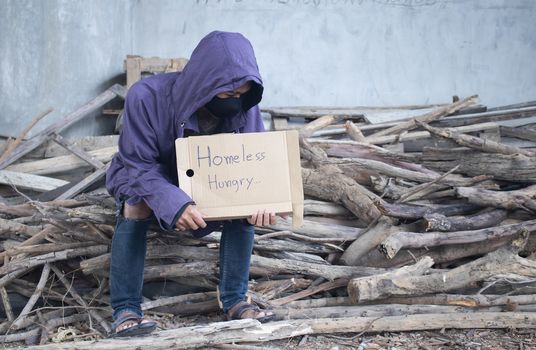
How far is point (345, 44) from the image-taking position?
7.09 metres

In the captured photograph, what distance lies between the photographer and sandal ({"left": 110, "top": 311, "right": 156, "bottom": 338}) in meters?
3.41

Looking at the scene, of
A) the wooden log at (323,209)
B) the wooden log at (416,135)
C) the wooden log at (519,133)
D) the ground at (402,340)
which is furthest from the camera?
the wooden log at (519,133)

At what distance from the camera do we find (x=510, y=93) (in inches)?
295

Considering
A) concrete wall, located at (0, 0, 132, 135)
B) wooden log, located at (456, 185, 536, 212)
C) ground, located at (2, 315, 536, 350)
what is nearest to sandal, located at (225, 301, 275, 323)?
ground, located at (2, 315, 536, 350)

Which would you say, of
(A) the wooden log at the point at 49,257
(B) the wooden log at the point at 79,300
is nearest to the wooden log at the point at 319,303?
(B) the wooden log at the point at 79,300

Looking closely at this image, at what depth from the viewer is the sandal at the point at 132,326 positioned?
11.2ft

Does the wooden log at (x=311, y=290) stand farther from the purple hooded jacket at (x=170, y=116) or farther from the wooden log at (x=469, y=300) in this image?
the purple hooded jacket at (x=170, y=116)

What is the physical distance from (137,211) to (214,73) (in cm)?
81

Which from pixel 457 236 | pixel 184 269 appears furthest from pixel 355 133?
pixel 184 269

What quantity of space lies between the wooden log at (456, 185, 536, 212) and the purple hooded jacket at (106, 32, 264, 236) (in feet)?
5.99

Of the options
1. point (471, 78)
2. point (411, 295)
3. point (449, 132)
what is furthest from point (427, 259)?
point (471, 78)

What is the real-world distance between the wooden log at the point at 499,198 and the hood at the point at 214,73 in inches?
74.2

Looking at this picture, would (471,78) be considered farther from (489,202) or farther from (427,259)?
(427,259)

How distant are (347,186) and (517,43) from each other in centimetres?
399
